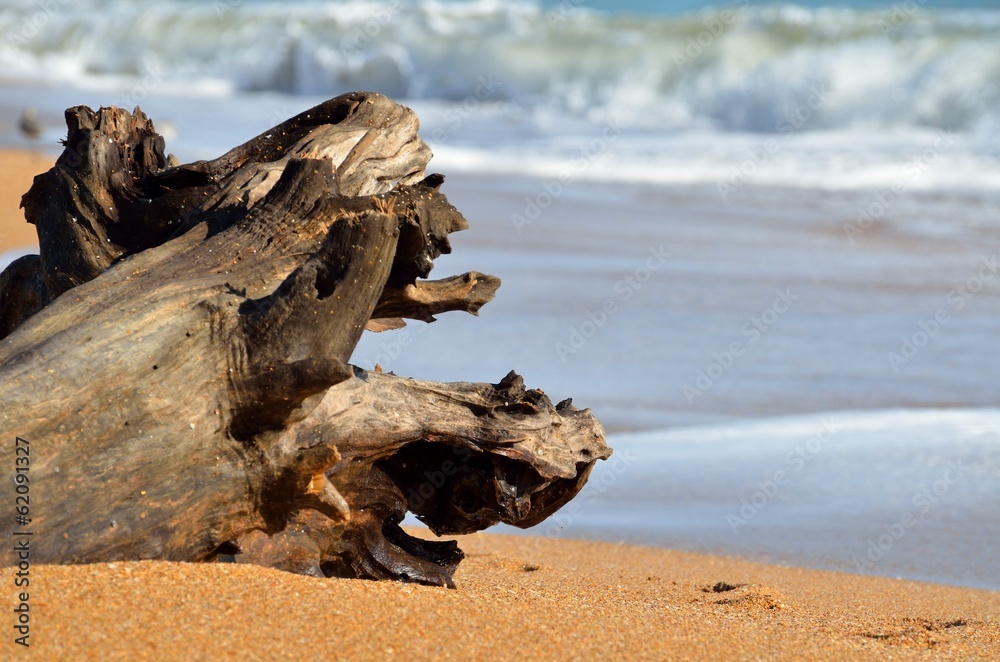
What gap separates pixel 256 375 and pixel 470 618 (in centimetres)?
74

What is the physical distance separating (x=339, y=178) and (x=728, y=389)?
363 centimetres

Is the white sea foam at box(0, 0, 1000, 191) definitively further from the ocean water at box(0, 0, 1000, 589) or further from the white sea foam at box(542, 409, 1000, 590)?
the white sea foam at box(542, 409, 1000, 590)

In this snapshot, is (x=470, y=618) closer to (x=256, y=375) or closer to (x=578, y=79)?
(x=256, y=375)

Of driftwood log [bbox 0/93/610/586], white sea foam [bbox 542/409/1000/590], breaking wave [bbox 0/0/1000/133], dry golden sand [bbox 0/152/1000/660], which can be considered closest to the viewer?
dry golden sand [bbox 0/152/1000/660]

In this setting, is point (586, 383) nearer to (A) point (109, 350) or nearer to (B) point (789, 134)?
(A) point (109, 350)

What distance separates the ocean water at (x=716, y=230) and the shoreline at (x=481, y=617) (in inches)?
32.3

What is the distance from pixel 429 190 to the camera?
10.0 ft

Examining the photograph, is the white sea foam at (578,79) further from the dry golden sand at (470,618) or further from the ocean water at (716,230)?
the dry golden sand at (470,618)

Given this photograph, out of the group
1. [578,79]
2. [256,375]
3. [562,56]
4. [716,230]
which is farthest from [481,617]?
[562,56]

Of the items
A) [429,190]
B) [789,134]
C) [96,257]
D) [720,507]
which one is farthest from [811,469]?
[789,134]

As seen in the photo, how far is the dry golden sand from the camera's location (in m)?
2.25

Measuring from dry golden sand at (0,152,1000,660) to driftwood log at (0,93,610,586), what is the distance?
150 millimetres

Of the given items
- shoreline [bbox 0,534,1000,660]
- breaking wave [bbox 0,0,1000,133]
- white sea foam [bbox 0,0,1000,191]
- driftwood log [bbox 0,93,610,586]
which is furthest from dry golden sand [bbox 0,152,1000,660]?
breaking wave [bbox 0,0,1000,133]

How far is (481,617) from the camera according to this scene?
260cm
